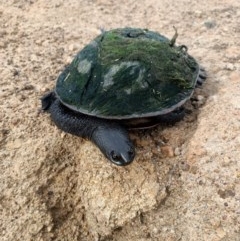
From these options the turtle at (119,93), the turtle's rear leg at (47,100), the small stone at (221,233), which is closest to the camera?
the small stone at (221,233)

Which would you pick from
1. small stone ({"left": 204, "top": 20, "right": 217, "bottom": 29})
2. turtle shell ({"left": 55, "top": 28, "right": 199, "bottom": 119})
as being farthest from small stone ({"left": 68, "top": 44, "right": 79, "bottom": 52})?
small stone ({"left": 204, "top": 20, "right": 217, "bottom": 29})

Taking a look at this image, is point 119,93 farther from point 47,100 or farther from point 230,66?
point 230,66

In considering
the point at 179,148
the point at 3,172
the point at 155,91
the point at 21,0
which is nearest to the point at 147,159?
the point at 179,148

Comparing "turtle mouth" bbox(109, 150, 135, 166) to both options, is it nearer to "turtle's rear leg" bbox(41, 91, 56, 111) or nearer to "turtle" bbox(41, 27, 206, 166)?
"turtle" bbox(41, 27, 206, 166)

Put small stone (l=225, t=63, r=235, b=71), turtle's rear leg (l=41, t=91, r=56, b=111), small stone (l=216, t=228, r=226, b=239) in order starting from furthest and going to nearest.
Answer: small stone (l=225, t=63, r=235, b=71)
turtle's rear leg (l=41, t=91, r=56, b=111)
small stone (l=216, t=228, r=226, b=239)

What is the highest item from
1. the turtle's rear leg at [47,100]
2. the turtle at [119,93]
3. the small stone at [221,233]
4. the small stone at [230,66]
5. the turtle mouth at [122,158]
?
the turtle at [119,93]

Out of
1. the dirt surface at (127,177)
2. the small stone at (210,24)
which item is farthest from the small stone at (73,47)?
the small stone at (210,24)

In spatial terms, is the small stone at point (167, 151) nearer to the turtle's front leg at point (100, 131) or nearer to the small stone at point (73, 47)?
the turtle's front leg at point (100, 131)
